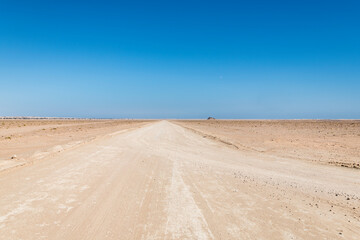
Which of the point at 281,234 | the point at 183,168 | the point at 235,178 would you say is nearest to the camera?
the point at 281,234

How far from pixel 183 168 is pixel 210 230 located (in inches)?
175

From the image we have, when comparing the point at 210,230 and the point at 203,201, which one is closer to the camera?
the point at 210,230

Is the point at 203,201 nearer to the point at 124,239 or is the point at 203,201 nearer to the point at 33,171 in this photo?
the point at 124,239

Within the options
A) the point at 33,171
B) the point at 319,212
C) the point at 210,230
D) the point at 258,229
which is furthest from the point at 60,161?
the point at 319,212

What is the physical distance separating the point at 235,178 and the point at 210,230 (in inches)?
135

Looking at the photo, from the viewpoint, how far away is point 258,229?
3.67m

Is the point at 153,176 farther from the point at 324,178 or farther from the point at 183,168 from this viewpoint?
the point at 324,178

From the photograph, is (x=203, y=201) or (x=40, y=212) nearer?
(x=40, y=212)

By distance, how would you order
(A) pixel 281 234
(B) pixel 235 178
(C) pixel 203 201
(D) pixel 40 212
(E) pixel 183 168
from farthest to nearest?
(E) pixel 183 168 → (B) pixel 235 178 → (C) pixel 203 201 → (D) pixel 40 212 → (A) pixel 281 234

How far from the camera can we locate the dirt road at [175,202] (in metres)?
3.56

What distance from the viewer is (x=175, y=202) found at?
4.73 metres

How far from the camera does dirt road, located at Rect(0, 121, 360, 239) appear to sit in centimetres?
356

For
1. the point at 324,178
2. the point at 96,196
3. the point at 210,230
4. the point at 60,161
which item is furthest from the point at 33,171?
the point at 324,178

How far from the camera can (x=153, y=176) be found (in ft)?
22.3
